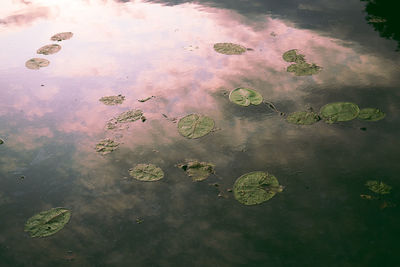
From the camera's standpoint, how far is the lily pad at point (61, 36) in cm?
447

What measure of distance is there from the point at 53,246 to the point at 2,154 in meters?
1.16

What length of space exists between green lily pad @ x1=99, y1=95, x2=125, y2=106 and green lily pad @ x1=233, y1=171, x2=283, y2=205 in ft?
4.93

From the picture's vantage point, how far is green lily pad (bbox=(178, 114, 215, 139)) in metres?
2.91

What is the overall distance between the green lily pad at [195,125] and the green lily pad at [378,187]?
4.21 feet

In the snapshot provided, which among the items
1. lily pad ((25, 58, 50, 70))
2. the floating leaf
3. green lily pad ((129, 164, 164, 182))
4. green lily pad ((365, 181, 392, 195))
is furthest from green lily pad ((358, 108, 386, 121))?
the floating leaf

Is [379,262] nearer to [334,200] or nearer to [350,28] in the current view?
[334,200]

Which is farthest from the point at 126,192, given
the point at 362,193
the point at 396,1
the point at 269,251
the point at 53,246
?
the point at 396,1

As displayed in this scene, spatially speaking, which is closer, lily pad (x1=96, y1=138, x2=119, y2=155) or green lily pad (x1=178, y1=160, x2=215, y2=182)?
green lily pad (x1=178, y1=160, x2=215, y2=182)

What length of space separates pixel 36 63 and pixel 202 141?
7.87 feet

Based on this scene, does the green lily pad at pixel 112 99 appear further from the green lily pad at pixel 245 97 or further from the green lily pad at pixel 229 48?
the green lily pad at pixel 229 48

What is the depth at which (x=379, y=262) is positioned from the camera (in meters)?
1.93

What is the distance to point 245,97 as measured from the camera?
325 centimetres

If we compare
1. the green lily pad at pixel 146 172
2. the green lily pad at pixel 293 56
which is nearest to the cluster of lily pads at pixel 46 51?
the green lily pad at pixel 146 172

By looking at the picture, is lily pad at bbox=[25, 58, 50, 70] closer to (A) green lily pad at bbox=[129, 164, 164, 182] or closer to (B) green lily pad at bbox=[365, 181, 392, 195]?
(A) green lily pad at bbox=[129, 164, 164, 182]
